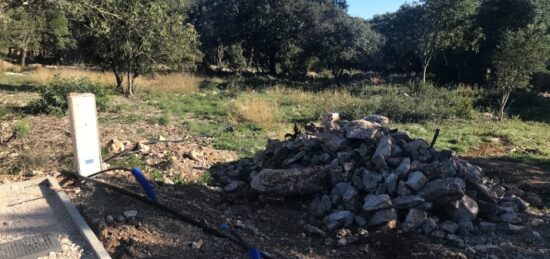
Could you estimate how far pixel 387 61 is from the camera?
3425 cm

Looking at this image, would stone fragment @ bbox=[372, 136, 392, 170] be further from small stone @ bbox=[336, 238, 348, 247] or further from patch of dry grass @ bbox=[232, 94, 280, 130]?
patch of dry grass @ bbox=[232, 94, 280, 130]

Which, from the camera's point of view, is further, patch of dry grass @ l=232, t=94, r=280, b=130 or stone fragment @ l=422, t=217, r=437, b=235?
patch of dry grass @ l=232, t=94, r=280, b=130

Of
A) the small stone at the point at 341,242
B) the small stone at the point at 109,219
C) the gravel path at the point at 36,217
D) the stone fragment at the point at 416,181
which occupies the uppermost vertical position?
the stone fragment at the point at 416,181

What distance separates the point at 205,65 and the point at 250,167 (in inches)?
960

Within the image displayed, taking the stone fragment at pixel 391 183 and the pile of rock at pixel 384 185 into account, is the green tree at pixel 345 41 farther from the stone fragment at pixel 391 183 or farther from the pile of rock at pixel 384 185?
the stone fragment at pixel 391 183

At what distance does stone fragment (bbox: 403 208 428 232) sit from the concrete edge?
9.43 feet

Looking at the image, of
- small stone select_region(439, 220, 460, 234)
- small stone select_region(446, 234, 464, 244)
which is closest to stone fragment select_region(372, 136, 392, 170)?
small stone select_region(439, 220, 460, 234)

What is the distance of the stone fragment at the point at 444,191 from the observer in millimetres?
4742

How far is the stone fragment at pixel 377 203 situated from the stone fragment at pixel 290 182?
0.79m

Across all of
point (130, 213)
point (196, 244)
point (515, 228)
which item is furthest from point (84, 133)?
point (515, 228)

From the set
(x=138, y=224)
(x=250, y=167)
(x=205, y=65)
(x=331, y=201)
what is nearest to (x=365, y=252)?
(x=331, y=201)

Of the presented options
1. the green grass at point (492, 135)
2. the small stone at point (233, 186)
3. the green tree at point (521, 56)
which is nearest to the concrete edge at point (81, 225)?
the small stone at point (233, 186)

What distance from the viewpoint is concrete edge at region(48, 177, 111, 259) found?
11.4 feet

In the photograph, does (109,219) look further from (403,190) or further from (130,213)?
(403,190)
